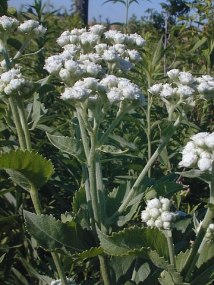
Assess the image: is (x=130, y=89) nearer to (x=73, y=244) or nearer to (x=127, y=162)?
(x=73, y=244)

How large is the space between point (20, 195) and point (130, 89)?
1525 millimetres

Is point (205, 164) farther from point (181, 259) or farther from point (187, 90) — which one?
point (187, 90)

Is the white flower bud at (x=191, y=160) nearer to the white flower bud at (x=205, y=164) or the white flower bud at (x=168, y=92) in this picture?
the white flower bud at (x=205, y=164)

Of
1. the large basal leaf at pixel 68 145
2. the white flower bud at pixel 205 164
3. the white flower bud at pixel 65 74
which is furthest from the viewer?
the white flower bud at pixel 65 74

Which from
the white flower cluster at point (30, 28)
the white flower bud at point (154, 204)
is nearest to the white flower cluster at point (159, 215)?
the white flower bud at point (154, 204)

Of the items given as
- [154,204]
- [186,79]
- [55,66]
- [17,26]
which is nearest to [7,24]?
[17,26]

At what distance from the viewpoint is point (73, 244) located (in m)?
2.62

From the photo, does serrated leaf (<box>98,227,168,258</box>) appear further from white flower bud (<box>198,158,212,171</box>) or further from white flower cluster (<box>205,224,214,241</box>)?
white flower bud (<box>198,158,212,171</box>)

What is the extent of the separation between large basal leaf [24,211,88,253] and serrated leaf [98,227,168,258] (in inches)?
13.2

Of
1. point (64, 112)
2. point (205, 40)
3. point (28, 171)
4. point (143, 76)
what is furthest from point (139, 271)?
point (205, 40)

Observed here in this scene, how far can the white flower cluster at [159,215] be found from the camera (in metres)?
2.32

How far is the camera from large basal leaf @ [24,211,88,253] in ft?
8.19

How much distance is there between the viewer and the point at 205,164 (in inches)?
85.7

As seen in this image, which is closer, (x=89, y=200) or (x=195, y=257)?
(x=195, y=257)
